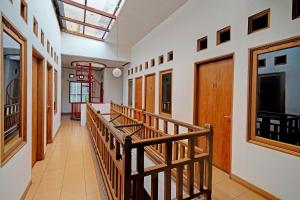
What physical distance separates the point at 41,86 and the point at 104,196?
235cm

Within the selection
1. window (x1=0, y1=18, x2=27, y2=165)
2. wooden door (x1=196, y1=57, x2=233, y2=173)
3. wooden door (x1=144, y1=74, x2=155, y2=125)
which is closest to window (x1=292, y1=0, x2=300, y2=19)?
wooden door (x1=196, y1=57, x2=233, y2=173)

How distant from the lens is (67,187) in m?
2.24

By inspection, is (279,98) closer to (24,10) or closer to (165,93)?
(165,93)

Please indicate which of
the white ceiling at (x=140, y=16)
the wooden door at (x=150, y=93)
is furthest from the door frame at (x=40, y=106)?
the wooden door at (x=150, y=93)

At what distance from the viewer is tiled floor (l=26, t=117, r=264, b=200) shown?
2076mm

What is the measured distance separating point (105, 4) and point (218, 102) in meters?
3.91

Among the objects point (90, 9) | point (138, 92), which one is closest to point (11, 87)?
point (90, 9)

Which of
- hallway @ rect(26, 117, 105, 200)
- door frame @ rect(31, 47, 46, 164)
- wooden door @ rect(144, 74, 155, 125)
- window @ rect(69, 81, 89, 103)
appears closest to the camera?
hallway @ rect(26, 117, 105, 200)

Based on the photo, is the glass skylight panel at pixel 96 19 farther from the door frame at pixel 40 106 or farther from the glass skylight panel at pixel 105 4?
the door frame at pixel 40 106

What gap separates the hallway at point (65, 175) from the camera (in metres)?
2.09

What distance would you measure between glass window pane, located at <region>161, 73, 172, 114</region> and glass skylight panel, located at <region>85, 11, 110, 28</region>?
108 inches

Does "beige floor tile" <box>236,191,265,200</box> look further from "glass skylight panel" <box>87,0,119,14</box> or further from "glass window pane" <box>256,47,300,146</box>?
"glass skylight panel" <box>87,0,119,14</box>

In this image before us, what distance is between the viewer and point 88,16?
17.3 ft

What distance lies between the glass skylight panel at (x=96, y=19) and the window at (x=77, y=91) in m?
5.22
